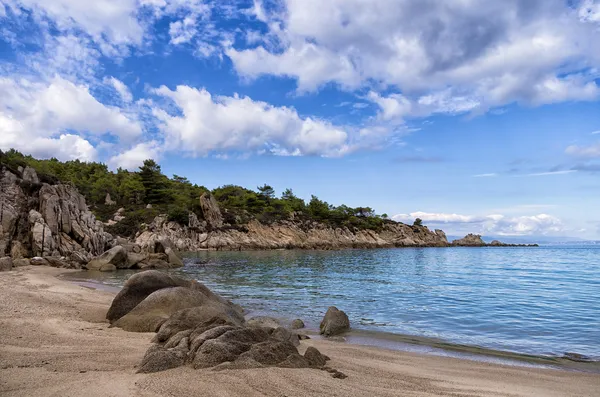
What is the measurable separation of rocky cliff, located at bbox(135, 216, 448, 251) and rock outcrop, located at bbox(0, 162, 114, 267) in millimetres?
19263

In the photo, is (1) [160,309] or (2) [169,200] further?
(2) [169,200]

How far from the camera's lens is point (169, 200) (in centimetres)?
10512

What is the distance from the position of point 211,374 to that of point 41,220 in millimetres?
39669

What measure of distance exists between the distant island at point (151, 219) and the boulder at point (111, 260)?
2.92ft

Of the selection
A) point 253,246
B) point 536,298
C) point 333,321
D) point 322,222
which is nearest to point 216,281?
point 333,321

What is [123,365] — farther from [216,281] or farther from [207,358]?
[216,281]

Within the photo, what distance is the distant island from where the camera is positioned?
39281mm

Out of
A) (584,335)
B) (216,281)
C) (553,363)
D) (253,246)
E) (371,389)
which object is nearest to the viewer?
(371,389)

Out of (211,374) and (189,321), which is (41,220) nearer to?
(189,321)

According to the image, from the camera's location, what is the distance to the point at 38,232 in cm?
3784

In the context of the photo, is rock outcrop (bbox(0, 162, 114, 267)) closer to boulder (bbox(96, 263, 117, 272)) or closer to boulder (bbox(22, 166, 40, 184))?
boulder (bbox(22, 166, 40, 184))

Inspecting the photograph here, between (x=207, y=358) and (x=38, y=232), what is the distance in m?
38.6

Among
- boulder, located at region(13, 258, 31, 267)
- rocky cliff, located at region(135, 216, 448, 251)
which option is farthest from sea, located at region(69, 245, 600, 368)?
rocky cliff, located at region(135, 216, 448, 251)

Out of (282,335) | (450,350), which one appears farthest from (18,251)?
(450,350)
